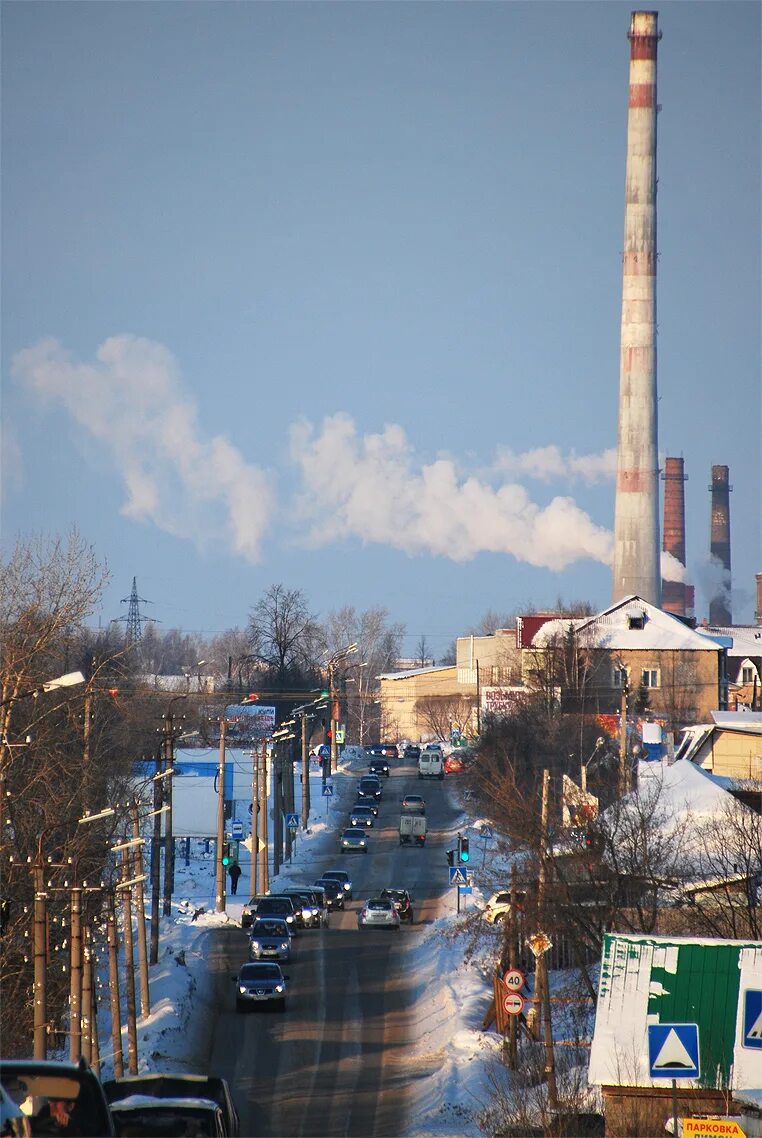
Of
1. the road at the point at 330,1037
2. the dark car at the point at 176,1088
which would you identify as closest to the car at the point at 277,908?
the road at the point at 330,1037

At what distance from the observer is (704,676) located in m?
89.2

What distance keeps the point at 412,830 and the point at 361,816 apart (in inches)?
266

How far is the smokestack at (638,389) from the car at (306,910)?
159 feet

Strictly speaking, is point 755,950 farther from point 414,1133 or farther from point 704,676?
point 704,676

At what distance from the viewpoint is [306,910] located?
51344 millimetres

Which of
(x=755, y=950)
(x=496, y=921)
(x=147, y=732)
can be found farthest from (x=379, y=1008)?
(x=147, y=732)

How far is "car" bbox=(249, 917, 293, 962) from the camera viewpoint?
43719 millimetres

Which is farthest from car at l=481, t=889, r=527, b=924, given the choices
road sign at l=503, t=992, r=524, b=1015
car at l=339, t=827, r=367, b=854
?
car at l=339, t=827, r=367, b=854

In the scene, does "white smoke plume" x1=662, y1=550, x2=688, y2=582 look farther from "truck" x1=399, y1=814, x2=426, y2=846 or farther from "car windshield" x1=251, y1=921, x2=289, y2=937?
"car windshield" x1=251, y1=921, x2=289, y2=937

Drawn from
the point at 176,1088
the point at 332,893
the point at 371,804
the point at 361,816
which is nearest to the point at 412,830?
the point at 361,816

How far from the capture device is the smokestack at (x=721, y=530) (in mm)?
151375

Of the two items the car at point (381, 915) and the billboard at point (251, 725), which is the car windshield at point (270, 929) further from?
the billboard at point (251, 725)

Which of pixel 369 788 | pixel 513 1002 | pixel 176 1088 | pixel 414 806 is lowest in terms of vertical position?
pixel 414 806

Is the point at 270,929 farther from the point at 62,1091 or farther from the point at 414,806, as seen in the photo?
the point at 414,806
